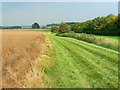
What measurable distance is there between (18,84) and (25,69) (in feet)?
6.64

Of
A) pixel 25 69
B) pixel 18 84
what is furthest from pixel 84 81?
pixel 18 84

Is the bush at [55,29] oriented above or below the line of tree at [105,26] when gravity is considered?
below

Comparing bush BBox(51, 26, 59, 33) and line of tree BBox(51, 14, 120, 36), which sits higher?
line of tree BBox(51, 14, 120, 36)

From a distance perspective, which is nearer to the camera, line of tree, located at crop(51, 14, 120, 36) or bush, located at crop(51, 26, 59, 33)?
line of tree, located at crop(51, 14, 120, 36)

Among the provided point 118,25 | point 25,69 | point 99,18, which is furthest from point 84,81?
point 99,18

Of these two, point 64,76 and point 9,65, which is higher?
point 9,65

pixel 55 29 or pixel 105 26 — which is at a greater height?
pixel 105 26

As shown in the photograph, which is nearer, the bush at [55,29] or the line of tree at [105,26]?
the line of tree at [105,26]

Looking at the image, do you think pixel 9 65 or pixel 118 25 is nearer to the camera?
pixel 9 65

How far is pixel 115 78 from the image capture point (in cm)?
1161

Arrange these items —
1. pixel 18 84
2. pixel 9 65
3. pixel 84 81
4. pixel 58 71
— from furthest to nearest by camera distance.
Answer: pixel 58 71, pixel 84 81, pixel 9 65, pixel 18 84

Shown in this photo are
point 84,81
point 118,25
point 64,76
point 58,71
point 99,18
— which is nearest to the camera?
point 84,81

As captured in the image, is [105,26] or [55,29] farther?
[55,29]

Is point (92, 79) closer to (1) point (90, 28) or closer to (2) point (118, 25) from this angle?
(2) point (118, 25)
